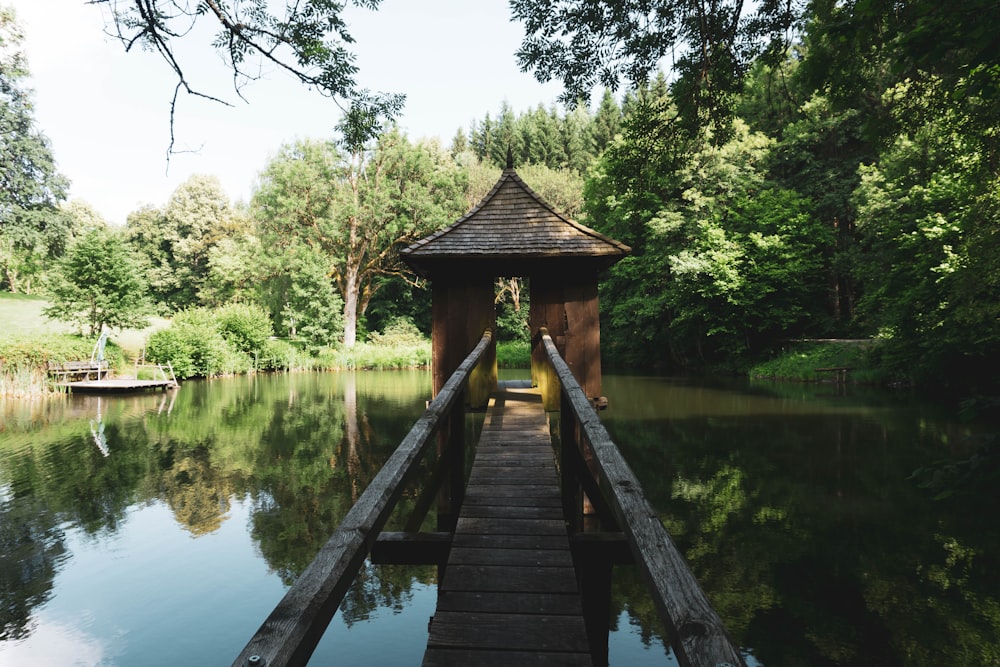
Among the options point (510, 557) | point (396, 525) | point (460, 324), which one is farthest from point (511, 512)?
point (396, 525)

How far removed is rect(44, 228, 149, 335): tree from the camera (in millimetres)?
24125

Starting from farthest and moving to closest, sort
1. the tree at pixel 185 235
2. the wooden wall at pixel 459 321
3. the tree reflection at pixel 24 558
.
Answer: the tree at pixel 185 235 → the wooden wall at pixel 459 321 → the tree reflection at pixel 24 558

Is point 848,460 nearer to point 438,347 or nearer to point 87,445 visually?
point 438,347

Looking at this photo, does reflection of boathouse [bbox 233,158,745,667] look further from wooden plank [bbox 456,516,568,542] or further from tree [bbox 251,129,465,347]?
tree [bbox 251,129,465,347]

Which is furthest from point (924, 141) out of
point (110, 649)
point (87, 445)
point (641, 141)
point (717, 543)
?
point (87, 445)

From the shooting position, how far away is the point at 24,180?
29062mm

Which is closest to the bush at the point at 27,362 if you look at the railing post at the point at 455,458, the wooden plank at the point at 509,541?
the railing post at the point at 455,458

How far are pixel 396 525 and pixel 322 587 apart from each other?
786 cm

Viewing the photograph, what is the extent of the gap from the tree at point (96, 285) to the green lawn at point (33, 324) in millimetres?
998

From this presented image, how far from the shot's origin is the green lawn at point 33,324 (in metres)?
26.1

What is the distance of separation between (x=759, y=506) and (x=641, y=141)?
6179 mm

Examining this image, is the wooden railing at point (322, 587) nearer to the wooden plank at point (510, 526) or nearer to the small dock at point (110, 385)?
the wooden plank at point (510, 526)

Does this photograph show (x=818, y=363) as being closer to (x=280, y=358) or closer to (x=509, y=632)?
(x=509, y=632)

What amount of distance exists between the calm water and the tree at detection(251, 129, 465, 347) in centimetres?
2053
